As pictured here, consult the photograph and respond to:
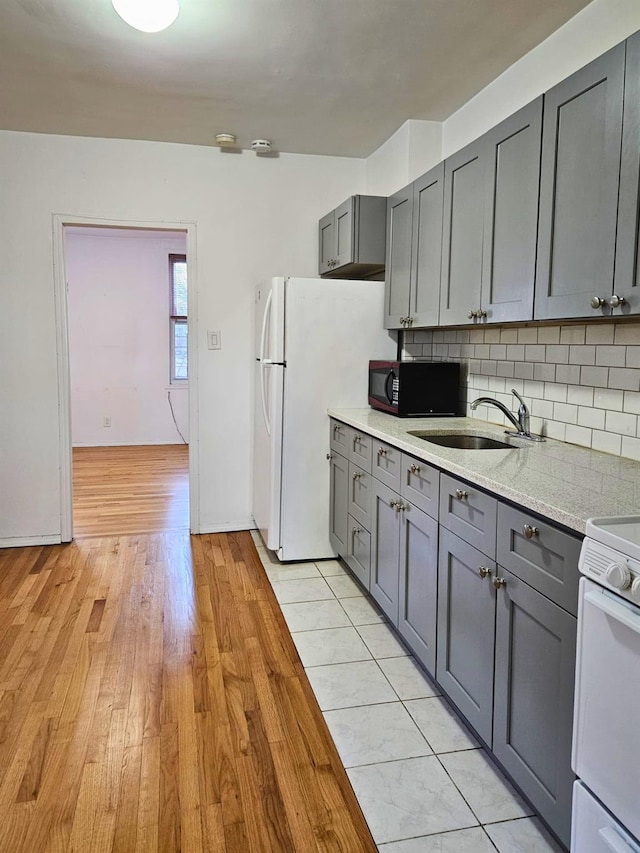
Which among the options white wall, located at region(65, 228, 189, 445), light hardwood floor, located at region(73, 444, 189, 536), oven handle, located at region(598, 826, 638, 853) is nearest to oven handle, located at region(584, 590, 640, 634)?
oven handle, located at region(598, 826, 638, 853)

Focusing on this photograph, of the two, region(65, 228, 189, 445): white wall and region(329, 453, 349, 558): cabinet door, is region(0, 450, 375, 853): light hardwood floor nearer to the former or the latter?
region(329, 453, 349, 558): cabinet door

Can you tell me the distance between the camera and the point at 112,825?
5.38 ft

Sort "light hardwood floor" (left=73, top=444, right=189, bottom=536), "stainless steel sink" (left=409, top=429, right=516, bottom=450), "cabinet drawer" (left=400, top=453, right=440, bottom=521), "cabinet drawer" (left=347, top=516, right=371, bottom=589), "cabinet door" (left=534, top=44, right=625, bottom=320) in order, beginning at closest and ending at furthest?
"cabinet door" (left=534, top=44, right=625, bottom=320)
"cabinet drawer" (left=400, top=453, right=440, bottom=521)
"stainless steel sink" (left=409, top=429, right=516, bottom=450)
"cabinet drawer" (left=347, top=516, right=371, bottom=589)
"light hardwood floor" (left=73, top=444, right=189, bottom=536)

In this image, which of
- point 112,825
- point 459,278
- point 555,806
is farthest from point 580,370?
point 112,825

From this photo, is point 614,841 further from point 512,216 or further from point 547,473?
point 512,216

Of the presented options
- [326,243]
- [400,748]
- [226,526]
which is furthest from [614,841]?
[326,243]

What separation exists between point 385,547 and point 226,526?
178 centimetres

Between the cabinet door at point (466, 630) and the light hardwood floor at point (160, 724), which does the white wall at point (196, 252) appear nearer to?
the light hardwood floor at point (160, 724)

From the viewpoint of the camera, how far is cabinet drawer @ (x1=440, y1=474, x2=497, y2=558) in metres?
1.77

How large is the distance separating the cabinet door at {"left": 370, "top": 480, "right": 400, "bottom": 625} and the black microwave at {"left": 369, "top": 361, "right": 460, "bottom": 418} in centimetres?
52

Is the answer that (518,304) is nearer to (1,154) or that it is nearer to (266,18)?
(266,18)

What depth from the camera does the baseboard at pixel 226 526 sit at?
13.7 ft

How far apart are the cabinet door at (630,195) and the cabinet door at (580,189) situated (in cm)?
2

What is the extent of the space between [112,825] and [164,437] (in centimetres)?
635
